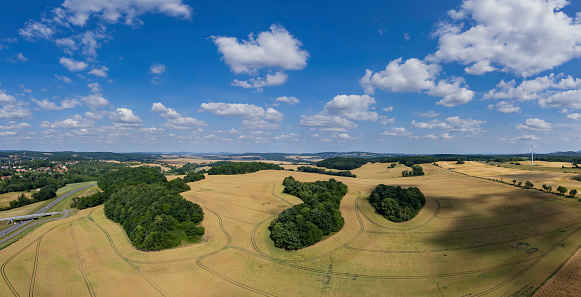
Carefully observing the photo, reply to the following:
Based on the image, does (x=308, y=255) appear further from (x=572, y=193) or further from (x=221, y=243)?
(x=572, y=193)

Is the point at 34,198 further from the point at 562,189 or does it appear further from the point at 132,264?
the point at 562,189

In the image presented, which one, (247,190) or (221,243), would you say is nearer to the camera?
(221,243)

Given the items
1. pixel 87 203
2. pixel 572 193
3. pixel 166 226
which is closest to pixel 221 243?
pixel 166 226

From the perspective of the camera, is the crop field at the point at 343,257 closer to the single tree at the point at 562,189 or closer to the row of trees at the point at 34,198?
the single tree at the point at 562,189

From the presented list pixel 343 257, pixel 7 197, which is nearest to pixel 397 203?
pixel 343 257

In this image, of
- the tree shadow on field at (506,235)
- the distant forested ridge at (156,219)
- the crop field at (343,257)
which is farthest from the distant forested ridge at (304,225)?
the tree shadow on field at (506,235)

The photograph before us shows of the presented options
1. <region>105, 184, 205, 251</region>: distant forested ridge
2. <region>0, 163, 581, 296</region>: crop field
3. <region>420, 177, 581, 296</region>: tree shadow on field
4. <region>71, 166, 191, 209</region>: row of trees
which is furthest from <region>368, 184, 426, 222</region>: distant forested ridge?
<region>71, 166, 191, 209</region>: row of trees

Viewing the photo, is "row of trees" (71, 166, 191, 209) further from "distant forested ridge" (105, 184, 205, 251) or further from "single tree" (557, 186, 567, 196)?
"single tree" (557, 186, 567, 196)
